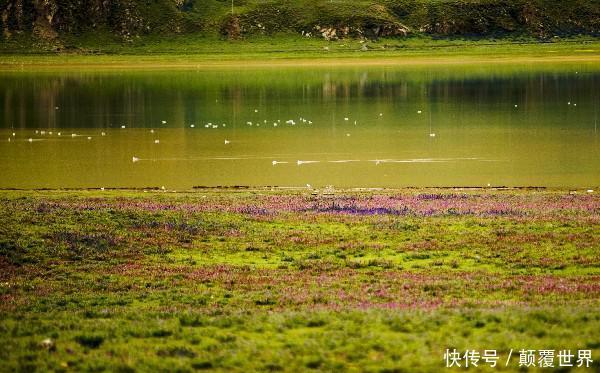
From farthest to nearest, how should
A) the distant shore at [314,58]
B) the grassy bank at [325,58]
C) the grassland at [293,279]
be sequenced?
the grassy bank at [325,58] → the distant shore at [314,58] → the grassland at [293,279]

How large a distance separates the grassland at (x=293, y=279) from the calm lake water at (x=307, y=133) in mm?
8106

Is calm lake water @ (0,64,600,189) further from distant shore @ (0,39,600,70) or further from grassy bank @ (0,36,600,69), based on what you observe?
grassy bank @ (0,36,600,69)

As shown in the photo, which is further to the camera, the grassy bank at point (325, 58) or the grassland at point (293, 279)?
the grassy bank at point (325, 58)

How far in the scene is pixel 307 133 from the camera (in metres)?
60.3

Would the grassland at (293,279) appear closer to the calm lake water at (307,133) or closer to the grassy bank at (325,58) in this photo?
the calm lake water at (307,133)

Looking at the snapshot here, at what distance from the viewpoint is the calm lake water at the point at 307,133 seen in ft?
140

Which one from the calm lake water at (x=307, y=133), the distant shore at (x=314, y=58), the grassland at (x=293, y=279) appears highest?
the distant shore at (x=314, y=58)

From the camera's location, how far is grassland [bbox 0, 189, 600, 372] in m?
13.5

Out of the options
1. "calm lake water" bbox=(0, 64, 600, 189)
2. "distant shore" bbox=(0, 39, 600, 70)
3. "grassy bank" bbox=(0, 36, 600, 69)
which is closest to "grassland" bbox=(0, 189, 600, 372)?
"calm lake water" bbox=(0, 64, 600, 189)

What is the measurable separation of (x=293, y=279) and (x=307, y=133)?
4093 cm

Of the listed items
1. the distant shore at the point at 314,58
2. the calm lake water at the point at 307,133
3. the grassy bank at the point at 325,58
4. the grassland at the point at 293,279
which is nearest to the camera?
the grassland at the point at 293,279

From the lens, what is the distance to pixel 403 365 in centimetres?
1275

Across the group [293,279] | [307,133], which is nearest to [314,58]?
Answer: [307,133]

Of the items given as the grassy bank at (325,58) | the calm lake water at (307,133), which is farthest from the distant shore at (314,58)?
the calm lake water at (307,133)
